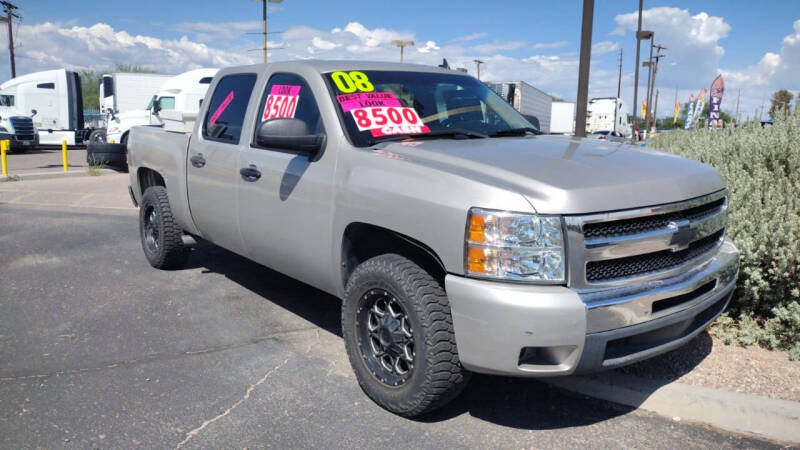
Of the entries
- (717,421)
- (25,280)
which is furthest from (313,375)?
(25,280)

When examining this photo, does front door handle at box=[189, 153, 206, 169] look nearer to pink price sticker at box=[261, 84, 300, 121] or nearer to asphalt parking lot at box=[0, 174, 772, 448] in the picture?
pink price sticker at box=[261, 84, 300, 121]

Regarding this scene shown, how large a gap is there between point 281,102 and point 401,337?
6.42 feet

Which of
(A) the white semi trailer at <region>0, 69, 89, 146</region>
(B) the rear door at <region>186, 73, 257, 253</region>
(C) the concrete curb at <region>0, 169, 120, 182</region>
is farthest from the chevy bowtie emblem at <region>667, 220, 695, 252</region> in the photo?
(A) the white semi trailer at <region>0, 69, 89, 146</region>

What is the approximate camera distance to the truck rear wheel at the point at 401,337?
291 cm

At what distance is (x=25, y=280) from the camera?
5.80 metres

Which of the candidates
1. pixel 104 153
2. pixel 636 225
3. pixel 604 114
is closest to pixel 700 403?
pixel 636 225

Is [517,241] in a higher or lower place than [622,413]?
higher

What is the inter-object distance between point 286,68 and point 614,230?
256cm

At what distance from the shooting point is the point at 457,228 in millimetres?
2762

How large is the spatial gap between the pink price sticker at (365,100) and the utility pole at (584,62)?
16.0ft

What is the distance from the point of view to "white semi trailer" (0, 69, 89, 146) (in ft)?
87.4

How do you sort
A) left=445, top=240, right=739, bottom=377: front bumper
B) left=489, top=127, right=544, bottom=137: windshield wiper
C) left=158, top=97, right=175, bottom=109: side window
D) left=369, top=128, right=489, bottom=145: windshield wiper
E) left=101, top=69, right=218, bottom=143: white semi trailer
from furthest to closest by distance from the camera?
left=158, top=97, right=175, bottom=109: side window, left=101, top=69, right=218, bottom=143: white semi trailer, left=489, top=127, right=544, bottom=137: windshield wiper, left=369, top=128, right=489, bottom=145: windshield wiper, left=445, top=240, right=739, bottom=377: front bumper

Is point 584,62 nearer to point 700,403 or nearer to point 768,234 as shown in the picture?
point 768,234

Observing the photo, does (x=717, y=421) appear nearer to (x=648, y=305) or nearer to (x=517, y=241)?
(x=648, y=305)
